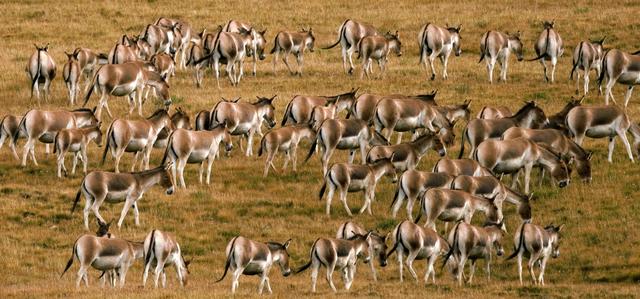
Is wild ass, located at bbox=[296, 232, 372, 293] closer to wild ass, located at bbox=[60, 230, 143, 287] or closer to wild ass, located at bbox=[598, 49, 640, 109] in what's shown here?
wild ass, located at bbox=[60, 230, 143, 287]

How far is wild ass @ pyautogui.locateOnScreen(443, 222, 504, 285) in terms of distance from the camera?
26562 mm

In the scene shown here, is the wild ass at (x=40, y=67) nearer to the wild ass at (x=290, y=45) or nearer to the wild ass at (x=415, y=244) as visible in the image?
the wild ass at (x=290, y=45)

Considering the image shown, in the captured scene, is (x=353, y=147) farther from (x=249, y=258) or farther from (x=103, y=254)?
(x=103, y=254)

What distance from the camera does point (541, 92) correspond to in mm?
43250

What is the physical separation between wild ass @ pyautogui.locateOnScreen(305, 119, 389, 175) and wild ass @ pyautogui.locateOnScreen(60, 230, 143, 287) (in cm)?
885

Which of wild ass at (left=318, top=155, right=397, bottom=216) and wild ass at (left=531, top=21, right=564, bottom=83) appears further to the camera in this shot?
wild ass at (left=531, top=21, right=564, bottom=83)

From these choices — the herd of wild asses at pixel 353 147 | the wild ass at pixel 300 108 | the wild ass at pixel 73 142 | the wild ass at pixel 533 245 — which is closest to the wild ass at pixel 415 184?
the herd of wild asses at pixel 353 147

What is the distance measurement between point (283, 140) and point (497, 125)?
5.57 metres

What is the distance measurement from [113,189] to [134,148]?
4.21 meters


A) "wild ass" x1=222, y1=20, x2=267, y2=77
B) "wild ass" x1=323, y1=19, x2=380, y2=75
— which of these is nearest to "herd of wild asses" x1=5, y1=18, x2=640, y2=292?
"wild ass" x1=323, y1=19, x2=380, y2=75

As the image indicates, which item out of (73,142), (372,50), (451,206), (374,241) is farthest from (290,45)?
(374,241)

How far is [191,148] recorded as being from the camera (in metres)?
33.0

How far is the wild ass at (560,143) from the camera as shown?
110 ft

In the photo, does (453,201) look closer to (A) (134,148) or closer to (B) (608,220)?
(B) (608,220)
